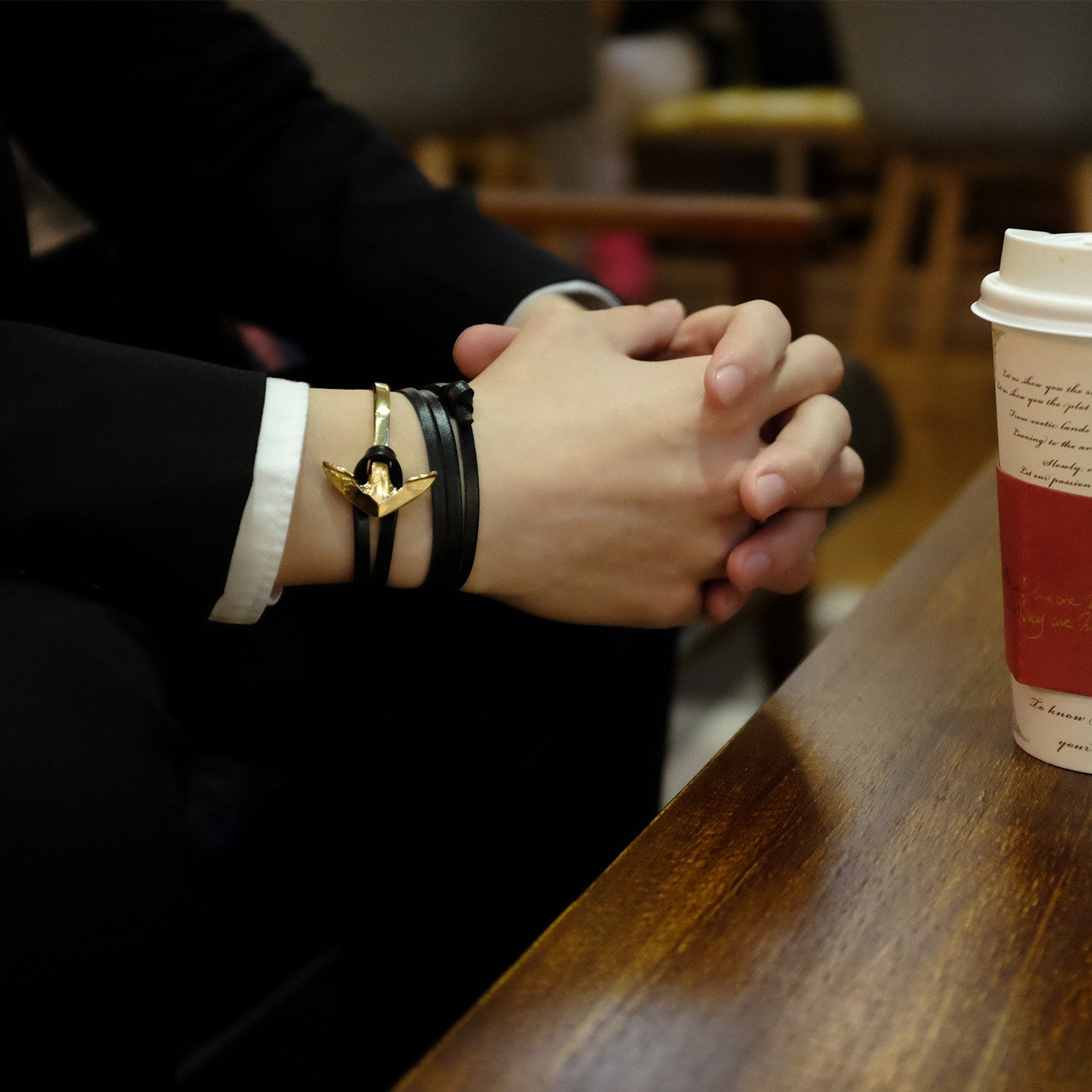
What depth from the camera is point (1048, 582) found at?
46 cm

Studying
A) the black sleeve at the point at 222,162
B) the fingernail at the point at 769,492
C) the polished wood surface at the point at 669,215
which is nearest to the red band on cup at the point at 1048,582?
the fingernail at the point at 769,492

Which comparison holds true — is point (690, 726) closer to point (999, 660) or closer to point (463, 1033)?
point (999, 660)

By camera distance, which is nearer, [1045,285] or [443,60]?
[1045,285]

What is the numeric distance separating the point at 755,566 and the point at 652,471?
0.07 m

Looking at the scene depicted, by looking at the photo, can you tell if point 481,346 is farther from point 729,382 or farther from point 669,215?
point 669,215

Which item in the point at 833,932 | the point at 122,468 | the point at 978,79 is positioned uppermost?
the point at 122,468

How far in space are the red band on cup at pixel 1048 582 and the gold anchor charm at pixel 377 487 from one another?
0.25m

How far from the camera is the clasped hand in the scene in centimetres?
57

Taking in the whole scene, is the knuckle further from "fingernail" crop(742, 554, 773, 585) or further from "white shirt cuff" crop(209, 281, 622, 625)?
"white shirt cuff" crop(209, 281, 622, 625)

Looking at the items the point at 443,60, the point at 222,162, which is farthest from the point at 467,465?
the point at 443,60

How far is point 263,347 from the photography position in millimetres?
1149

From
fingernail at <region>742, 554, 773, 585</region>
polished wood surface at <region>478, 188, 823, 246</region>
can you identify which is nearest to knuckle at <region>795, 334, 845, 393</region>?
fingernail at <region>742, 554, 773, 585</region>

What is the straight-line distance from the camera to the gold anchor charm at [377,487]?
540 mm

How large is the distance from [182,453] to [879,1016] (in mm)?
334
